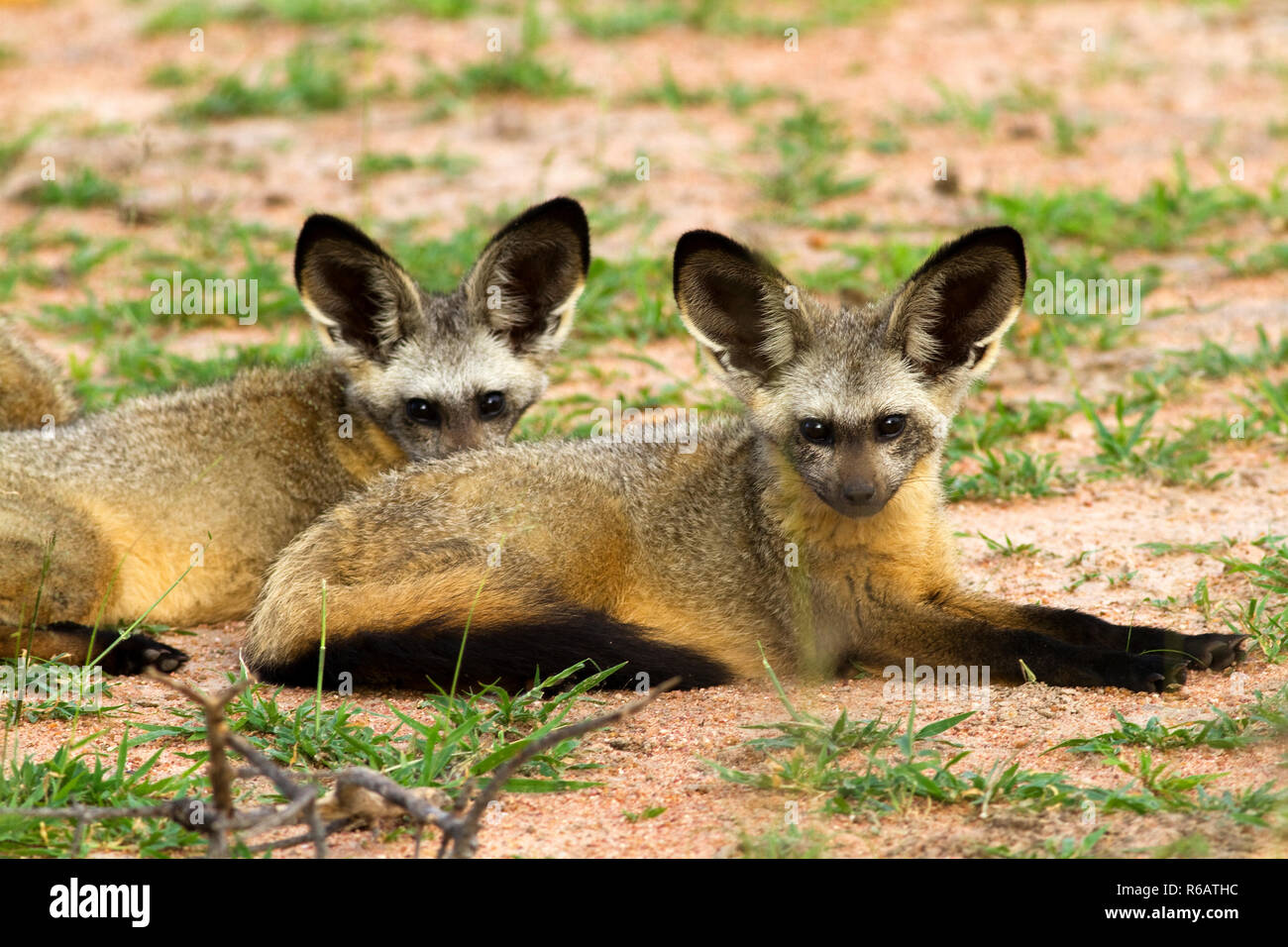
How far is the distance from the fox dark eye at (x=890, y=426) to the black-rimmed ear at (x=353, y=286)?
224 centimetres

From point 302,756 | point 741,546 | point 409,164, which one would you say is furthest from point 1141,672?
point 409,164

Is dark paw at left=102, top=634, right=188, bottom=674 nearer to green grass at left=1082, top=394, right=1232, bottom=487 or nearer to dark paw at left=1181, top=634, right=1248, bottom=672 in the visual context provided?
dark paw at left=1181, top=634, right=1248, bottom=672

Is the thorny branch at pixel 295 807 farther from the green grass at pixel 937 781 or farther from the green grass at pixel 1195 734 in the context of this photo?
the green grass at pixel 1195 734

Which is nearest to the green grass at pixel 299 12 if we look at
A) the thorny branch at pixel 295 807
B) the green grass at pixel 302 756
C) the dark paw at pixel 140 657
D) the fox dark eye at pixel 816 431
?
the dark paw at pixel 140 657

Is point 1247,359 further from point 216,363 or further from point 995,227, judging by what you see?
point 216,363

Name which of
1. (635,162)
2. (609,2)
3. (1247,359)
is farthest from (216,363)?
(609,2)

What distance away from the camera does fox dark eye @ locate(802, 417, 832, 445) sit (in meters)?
4.96

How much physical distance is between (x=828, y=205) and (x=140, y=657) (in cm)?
561

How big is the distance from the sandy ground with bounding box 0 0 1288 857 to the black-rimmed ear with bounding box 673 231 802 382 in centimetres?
122

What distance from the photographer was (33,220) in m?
9.05

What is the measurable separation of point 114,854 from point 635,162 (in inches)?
278

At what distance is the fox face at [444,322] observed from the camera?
20.0 feet

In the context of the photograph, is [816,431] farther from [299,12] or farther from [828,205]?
[299,12]

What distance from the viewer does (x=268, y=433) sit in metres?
6.03
